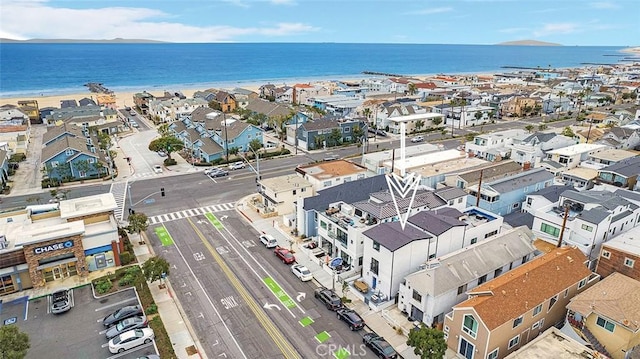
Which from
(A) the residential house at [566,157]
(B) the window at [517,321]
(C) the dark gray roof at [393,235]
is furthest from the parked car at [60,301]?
(A) the residential house at [566,157]

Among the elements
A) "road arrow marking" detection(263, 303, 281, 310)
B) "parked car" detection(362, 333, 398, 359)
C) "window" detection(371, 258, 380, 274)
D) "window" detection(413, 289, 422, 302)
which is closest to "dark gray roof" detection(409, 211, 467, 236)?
"window" detection(371, 258, 380, 274)

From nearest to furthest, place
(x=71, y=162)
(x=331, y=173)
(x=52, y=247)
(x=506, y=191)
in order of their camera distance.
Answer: (x=52, y=247) < (x=506, y=191) < (x=331, y=173) < (x=71, y=162)

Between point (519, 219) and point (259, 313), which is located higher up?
point (519, 219)

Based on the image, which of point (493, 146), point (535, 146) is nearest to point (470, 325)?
point (493, 146)

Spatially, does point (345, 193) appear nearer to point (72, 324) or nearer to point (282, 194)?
point (282, 194)

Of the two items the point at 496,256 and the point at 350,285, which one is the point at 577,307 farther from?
the point at 350,285

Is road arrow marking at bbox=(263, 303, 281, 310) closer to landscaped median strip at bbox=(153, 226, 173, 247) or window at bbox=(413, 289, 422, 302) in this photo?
window at bbox=(413, 289, 422, 302)
